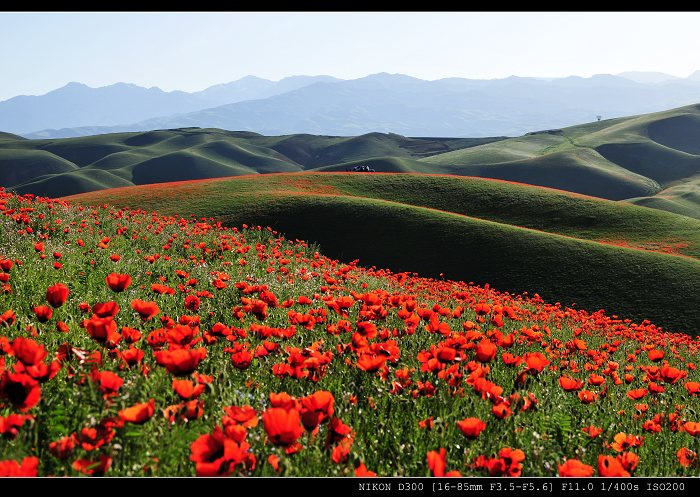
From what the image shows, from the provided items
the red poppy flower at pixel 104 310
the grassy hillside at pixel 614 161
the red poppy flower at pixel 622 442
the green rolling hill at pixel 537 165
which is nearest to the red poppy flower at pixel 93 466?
the red poppy flower at pixel 104 310

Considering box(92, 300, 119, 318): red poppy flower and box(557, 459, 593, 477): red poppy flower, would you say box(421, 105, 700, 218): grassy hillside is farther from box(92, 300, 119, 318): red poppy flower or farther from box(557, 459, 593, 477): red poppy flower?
box(92, 300, 119, 318): red poppy flower

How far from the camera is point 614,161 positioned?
486ft

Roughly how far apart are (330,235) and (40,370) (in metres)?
28.5

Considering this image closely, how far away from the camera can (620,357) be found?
9.58 m

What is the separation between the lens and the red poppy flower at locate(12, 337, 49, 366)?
260 cm

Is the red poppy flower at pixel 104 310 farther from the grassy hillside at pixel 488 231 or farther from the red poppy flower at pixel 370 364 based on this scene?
the grassy hillside at pixel 488 231

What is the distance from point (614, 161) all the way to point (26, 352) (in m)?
168

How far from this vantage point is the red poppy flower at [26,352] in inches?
102
